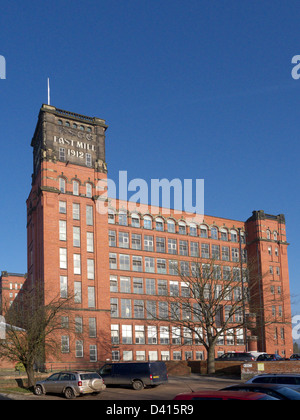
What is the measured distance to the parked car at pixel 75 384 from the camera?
1096 inches

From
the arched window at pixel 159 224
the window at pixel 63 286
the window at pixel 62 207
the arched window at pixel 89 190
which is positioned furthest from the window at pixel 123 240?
the window at pixel 63 286

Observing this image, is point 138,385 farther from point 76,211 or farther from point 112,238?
point 112,238

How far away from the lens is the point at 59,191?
64688mm

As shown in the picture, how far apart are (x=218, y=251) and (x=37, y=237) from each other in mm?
30634

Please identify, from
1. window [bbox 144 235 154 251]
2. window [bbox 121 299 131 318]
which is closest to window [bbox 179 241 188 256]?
window [bbox 144 235 154 251]

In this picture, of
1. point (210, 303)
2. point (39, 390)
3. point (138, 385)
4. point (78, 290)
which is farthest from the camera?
point (78, 290)

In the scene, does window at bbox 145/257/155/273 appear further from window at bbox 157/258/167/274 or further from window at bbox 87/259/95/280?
window at bbox 87/259/95/280

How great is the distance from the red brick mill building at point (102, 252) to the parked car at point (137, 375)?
81.1 ft

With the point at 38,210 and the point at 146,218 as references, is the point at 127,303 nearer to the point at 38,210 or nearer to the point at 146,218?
the point at 146,218

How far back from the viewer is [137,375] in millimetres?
32219

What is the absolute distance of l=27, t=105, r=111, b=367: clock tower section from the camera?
6188cm

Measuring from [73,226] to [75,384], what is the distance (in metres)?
38.6

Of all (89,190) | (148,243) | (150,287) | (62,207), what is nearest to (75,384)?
(62,207)

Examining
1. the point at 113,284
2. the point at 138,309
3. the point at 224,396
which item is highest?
the point at 113,284
